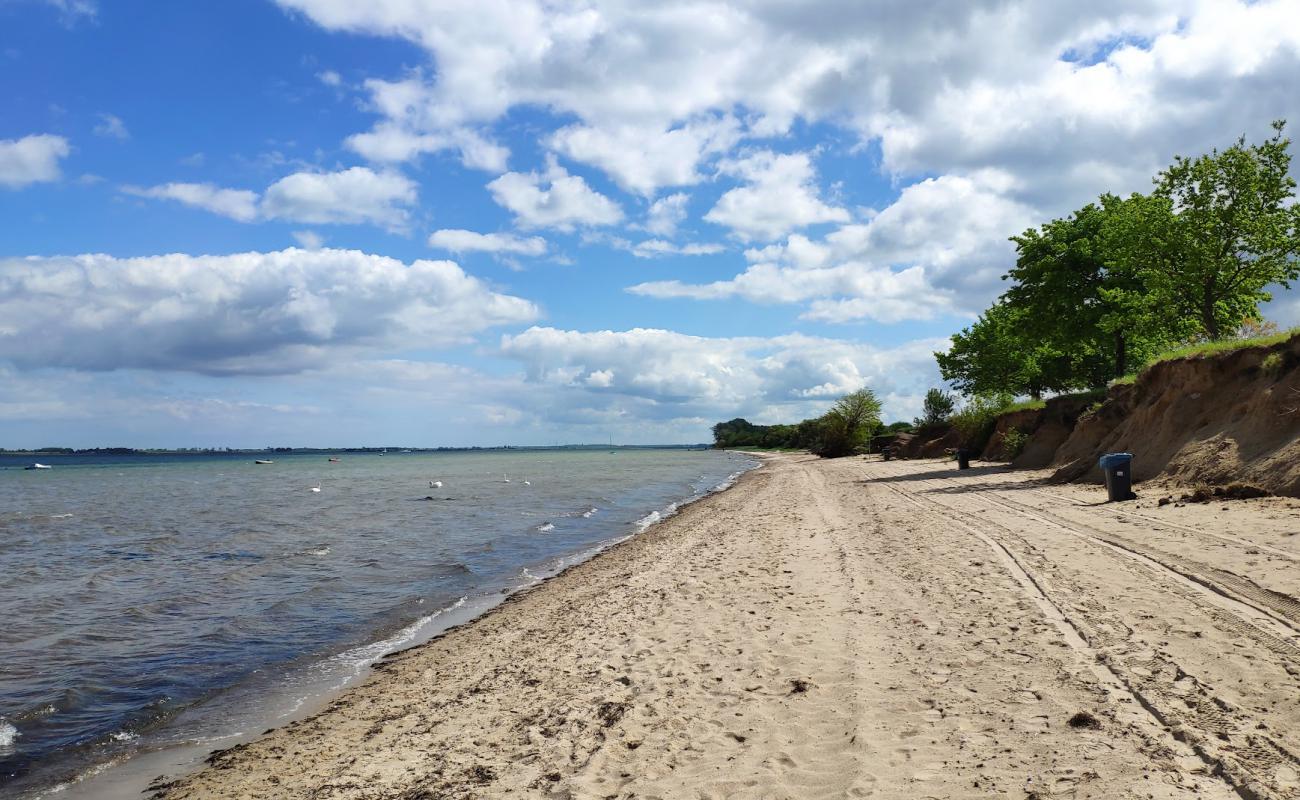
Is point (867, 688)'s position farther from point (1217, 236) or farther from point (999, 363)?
point (999, 363)

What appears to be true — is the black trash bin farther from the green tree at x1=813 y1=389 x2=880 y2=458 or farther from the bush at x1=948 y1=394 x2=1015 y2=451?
the green tree at x1=813 y1=389 x2=880 y2=458

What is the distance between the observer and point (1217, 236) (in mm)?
26688

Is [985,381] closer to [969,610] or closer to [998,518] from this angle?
[998,518]

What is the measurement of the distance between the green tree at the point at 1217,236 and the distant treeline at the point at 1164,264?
36 mm

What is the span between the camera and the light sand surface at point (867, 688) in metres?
4.94

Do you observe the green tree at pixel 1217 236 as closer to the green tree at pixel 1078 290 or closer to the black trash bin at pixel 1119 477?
the green tree at pixel 1078 290

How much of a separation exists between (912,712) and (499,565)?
14.1 m

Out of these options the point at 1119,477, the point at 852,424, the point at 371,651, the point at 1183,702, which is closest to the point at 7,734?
the point at 371,651

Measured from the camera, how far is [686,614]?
1016 cm

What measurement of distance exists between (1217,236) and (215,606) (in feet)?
109

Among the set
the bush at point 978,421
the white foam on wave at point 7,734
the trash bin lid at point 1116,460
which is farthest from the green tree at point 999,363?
the white foam on wave at point 7,734

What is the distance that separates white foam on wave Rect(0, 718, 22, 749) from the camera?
752 centimetres

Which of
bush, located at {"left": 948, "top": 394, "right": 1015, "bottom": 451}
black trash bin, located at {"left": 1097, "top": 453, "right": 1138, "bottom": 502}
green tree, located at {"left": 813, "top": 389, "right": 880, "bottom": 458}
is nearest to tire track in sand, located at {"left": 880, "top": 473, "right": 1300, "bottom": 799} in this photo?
black trash bin, located at {"left": 1097, "top": 453, "right": 1138, "bottom": 502}

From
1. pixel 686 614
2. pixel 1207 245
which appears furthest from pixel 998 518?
pixel 1207 245
